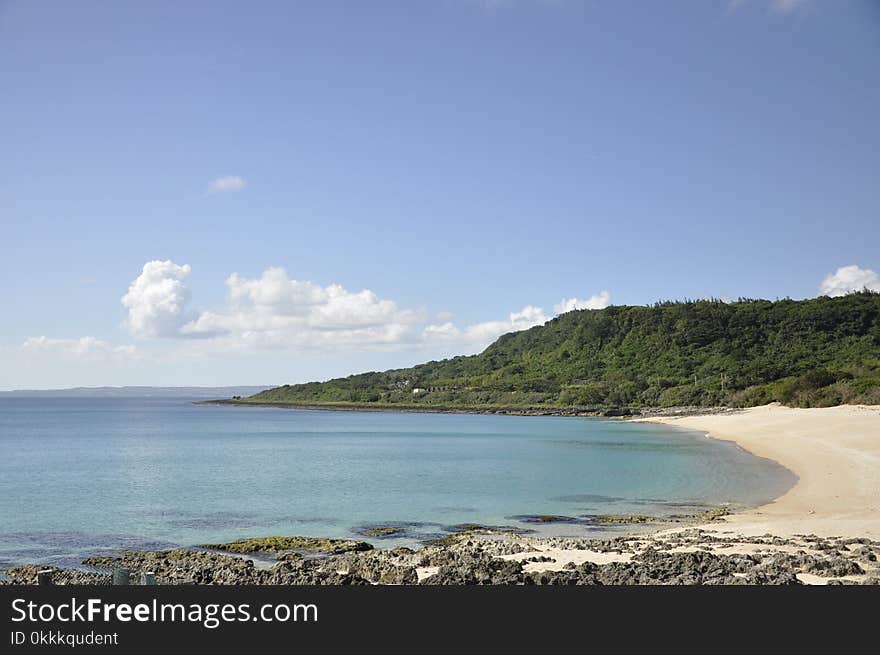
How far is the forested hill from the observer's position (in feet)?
271

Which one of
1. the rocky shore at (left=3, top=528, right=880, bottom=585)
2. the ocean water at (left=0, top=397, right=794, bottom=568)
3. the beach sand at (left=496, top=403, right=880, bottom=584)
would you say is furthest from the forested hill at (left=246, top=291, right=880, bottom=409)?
the rocky shore at (left=3, top=528, right=880, bottom=585)

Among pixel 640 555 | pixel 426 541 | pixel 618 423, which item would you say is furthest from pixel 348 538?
pixel 618 423

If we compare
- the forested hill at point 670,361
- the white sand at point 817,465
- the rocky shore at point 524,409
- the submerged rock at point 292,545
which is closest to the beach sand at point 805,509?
the white sand at point 817,465

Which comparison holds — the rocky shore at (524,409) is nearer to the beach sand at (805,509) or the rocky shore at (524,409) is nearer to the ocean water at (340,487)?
the ocean water at (340,487)

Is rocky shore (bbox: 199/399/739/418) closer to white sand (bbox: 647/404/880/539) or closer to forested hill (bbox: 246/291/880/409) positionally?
forested hill (bbox: 246/291/880/409)

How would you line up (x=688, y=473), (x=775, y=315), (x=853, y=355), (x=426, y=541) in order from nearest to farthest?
(x=426, y=541)
(x=688, y=473)
(x=853, y=355)
(x=775, y=315)

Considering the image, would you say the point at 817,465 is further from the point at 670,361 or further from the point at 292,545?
the point at 670,361

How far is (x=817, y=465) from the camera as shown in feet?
89.5

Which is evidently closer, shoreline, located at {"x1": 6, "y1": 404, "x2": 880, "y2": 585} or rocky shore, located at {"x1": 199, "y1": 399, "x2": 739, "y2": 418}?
shoreline, located at {"x1": 6, "y1": 404, "x2": 880, "y2": 585}

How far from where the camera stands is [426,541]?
15.9 meters

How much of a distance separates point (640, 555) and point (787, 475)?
16288mm

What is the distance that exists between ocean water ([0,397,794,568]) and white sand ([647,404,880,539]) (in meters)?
1.22

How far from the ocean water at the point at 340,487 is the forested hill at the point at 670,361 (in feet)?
105

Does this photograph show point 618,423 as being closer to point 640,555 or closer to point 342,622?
point 640,555
